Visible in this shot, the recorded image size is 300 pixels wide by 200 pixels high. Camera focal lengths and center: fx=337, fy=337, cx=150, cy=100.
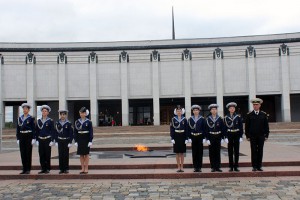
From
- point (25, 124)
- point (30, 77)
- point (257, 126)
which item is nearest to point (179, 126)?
point (257, 126)

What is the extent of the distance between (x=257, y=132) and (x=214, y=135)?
49.0 inches

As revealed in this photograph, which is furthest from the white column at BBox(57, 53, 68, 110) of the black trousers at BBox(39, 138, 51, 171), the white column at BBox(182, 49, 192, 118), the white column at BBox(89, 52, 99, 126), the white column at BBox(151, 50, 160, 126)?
the black trousers at BBox(39, 138, 51, 171)

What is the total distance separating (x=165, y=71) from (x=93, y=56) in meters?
9.94

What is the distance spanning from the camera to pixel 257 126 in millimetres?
9898

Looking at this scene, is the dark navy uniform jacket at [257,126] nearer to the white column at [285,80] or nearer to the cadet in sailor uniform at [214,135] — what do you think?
the cadet in sailor uniform at [214,135]

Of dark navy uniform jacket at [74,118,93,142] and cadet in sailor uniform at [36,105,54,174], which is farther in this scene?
cadet in sailor uniform at [36,105,54,174]

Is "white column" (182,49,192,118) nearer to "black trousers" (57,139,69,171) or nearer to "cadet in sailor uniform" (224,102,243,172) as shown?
"cadet in sailor uniform" (224,102,243,172)

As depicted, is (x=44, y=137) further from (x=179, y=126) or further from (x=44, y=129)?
(x=179, y=126)

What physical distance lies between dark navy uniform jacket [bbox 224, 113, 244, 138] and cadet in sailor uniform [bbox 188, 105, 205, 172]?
2.34 ft

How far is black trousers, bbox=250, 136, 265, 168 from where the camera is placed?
32.4ft

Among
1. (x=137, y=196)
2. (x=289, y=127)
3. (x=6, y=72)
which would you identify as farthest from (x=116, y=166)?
(x=6, y=72)

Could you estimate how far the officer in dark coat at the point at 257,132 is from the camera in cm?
988

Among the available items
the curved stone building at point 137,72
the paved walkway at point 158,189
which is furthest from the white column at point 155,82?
the paved walkway at point 158,189

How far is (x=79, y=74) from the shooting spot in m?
45.8
